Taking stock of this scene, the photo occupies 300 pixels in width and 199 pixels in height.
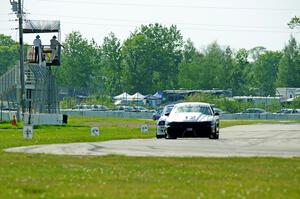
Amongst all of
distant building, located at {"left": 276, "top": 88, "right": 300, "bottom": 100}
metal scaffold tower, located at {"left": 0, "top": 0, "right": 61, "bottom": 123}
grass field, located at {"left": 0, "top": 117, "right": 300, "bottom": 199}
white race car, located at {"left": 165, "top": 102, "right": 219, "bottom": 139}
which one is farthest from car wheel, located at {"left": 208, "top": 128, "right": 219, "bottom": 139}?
distant building, located at {"left": 276, "top": 88, "right": 300, "bottom": 100}

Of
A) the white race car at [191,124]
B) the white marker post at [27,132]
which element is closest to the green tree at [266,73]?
the white race car at [191,124]

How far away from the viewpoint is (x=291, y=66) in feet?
502

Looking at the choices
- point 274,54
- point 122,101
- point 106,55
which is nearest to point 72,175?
point 122,101

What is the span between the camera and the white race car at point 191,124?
113ft

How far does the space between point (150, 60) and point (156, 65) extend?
7.26 feet

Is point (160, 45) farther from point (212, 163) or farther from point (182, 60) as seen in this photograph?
point (212, 163)

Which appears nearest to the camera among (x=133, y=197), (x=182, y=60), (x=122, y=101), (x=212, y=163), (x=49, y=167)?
(x=133, y=197)

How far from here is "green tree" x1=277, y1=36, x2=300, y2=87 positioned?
502ft

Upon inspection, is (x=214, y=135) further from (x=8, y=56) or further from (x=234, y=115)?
(x=8, y=56)

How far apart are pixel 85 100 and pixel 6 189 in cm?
12193

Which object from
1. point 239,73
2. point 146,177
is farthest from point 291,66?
point 146,177

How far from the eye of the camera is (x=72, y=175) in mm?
17109

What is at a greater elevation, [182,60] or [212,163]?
[182,60]

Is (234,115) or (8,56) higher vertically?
(8,56)
